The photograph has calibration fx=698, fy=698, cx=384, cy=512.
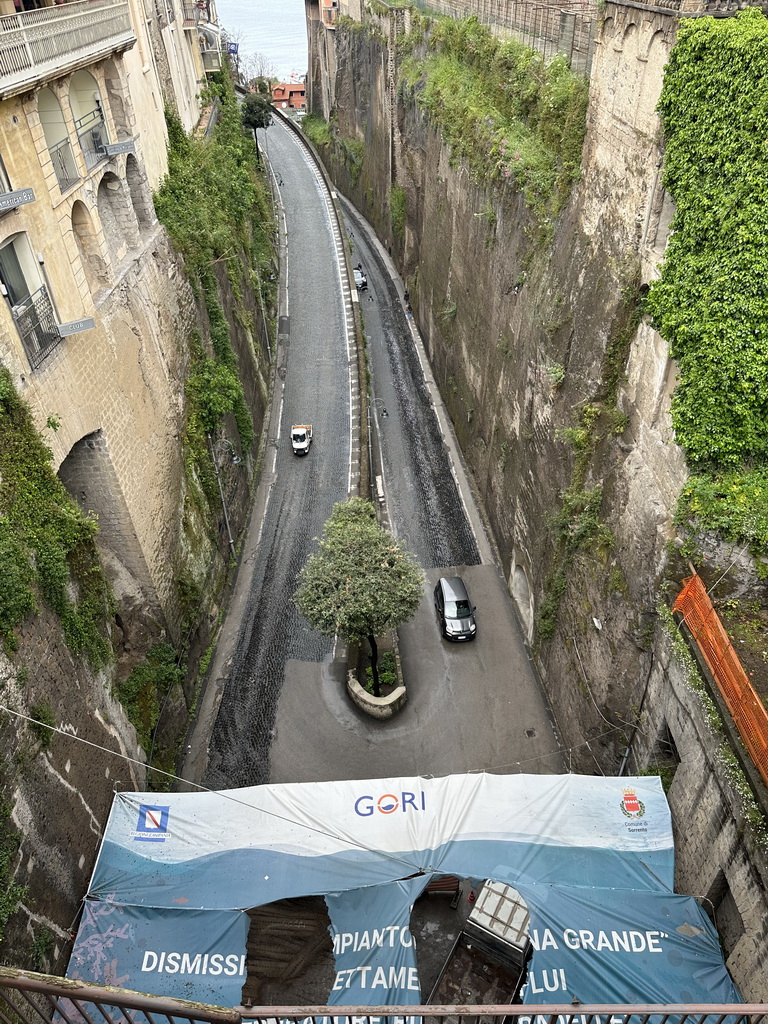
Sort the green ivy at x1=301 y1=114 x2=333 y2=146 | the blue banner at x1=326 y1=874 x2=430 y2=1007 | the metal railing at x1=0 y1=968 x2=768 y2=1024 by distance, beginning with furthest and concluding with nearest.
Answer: the green ivy at x1=301 y1=114 x2=333 y2=146 < the blue banner at x1=326 y1=874 x2=430 y2=1007 < the metal railing at x1=0 y1=968 x2=768 y2=1024

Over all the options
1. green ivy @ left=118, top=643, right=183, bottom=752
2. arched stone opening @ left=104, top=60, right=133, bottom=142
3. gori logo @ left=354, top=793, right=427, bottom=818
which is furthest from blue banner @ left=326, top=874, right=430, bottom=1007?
arched stone opening @ left=104, top=60, right=133, bottom=142

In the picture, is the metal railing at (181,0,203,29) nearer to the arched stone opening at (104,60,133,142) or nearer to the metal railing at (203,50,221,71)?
the metal railing at (203,50,221,71)

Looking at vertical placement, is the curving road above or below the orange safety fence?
below

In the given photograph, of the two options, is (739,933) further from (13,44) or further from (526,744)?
(13,44)

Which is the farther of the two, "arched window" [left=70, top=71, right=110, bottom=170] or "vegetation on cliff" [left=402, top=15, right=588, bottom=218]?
"vegetation on cliff" [left=402, top=15, right=588, bottom=218]

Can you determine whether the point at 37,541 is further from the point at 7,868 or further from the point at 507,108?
the point at 507,108

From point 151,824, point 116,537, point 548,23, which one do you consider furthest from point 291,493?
point 548,23

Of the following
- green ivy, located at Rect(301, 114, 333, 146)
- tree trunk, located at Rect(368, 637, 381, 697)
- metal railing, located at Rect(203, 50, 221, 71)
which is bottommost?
tree trunk, located at Rect(368, 637, 381, 697)

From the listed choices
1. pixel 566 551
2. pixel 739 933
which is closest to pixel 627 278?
pixel 566 551
